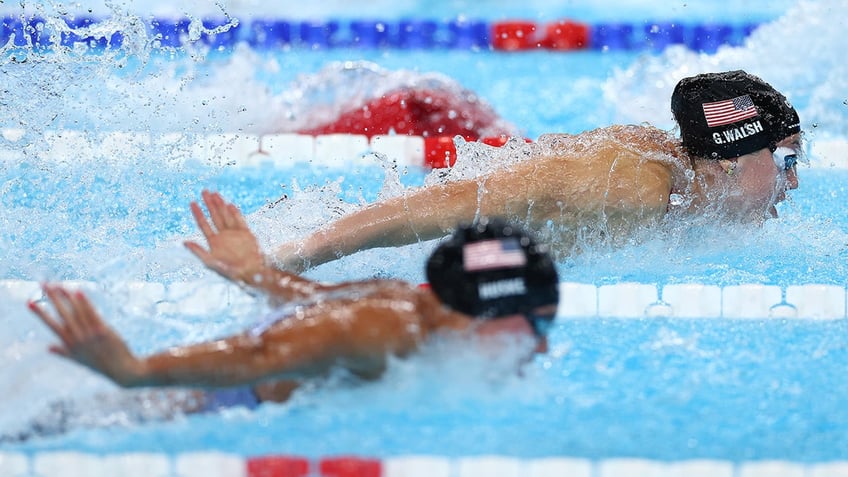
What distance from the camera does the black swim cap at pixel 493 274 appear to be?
175 centimetres

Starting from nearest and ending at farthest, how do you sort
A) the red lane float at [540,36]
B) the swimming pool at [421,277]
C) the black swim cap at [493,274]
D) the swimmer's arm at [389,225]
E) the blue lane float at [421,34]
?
the black swim cap at [493,274], the swimming pool at [421,277], the swimmer's arm at [389,225], the blue lane float at [421,34], the red lane float at [540,36]

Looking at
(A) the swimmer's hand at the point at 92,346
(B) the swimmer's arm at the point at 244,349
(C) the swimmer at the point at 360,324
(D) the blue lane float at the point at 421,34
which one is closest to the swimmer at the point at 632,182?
(C) the swimmer at the point at 360,324

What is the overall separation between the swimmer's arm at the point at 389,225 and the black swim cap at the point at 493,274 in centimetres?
73

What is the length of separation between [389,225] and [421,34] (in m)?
3.21

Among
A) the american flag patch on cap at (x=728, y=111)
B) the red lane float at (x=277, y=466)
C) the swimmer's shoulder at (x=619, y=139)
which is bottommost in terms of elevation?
the red lane float at (x=277, y=466)

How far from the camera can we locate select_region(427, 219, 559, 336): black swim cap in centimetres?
175

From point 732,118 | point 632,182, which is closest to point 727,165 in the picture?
point 732,118

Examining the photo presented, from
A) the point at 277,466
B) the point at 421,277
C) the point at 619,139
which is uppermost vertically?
the point at 619,139

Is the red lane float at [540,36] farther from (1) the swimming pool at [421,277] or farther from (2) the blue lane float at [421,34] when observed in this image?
(1) the swimming pool at [421,277]

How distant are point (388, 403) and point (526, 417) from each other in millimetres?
258

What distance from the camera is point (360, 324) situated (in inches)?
68.1

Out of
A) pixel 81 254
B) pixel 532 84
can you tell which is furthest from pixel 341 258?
pixel 532 84

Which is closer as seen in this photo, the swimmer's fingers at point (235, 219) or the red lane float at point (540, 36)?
the swimmer's fingers at point (235, 219)

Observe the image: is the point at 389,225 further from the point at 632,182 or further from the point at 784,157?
the point at 784,157
